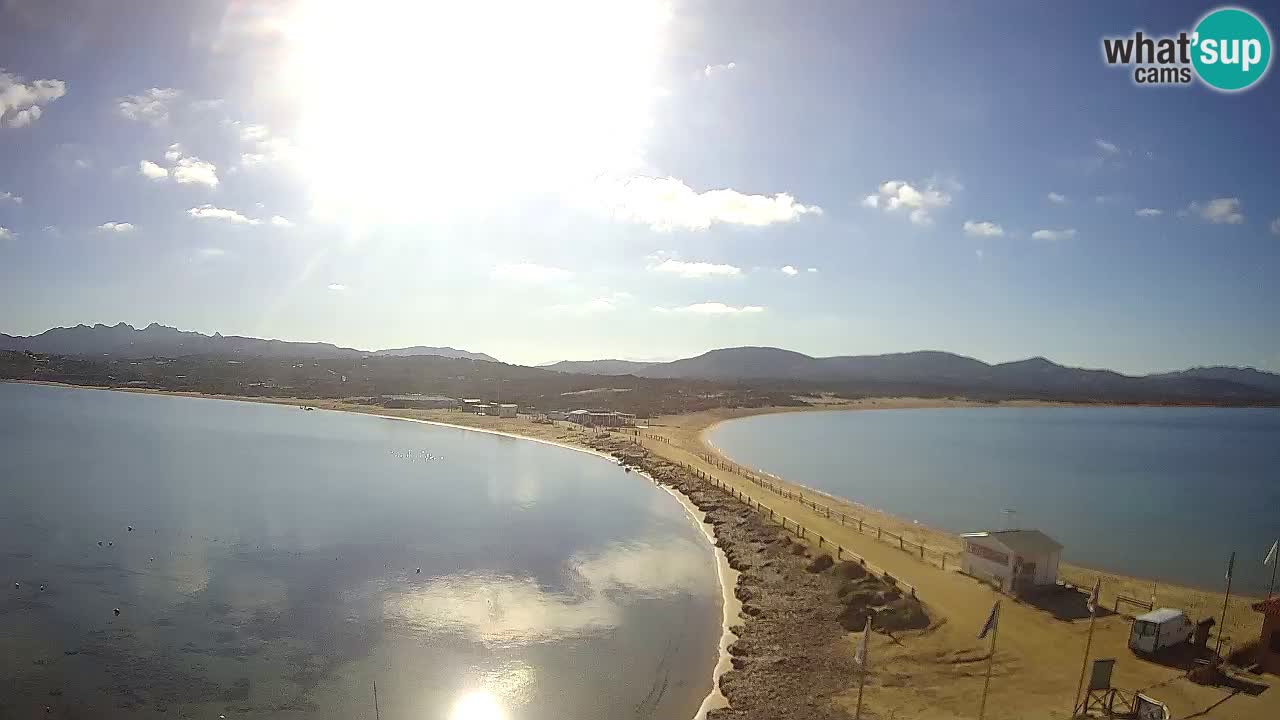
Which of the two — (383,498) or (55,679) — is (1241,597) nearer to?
(55,679)

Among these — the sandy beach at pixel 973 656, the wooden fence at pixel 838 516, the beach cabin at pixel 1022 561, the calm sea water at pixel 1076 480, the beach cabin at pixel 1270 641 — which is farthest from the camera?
the calm sea water at pixel 1076 480

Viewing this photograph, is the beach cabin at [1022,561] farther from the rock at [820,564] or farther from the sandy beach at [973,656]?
the rock at [820,564]

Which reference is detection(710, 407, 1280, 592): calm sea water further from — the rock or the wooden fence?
the rock

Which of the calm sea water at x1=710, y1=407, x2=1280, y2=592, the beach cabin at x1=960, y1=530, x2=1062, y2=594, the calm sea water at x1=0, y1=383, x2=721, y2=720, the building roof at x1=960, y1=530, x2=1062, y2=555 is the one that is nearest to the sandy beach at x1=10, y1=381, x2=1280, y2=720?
the beach cabin at x1=960, y1=530, x2=1062, y2=594

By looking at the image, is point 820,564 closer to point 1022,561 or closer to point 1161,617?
point 1022,561

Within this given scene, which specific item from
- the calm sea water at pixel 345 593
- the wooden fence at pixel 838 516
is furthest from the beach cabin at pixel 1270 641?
the calm sea water at pixel 345 593

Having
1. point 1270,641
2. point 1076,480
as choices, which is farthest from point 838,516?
point 1076,480
